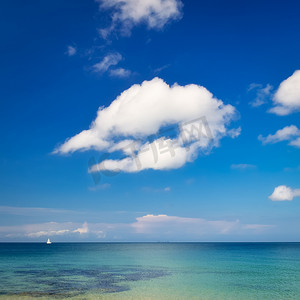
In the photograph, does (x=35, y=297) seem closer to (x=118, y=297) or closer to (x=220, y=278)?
(x=118, y=297)

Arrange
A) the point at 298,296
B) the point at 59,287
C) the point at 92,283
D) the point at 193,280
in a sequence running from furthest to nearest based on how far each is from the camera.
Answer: the point at 193,280, the point at 92,283, the point at 59,287, the point at 298,296

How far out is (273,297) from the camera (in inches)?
1015

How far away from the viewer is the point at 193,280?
34156 millimetres

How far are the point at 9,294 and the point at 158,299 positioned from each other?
510 inches

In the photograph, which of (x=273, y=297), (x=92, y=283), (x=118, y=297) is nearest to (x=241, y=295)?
(x=273, y=297)

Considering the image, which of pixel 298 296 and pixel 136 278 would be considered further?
pixel 136 278

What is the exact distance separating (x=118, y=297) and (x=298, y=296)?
16093 mm

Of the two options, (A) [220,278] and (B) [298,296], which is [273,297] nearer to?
(B) [298,296]

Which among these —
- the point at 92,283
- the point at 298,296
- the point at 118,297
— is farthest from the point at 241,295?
the point at 92,283

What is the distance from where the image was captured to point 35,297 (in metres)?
24.3

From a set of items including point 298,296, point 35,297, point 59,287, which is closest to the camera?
point 35,297

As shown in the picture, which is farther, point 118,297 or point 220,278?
point 220,278

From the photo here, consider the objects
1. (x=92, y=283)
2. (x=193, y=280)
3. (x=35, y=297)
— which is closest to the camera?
(x=35, y=297)

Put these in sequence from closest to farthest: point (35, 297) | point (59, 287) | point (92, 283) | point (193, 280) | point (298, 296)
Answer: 1. point (35, 297)
2. point (298, 296)
3. point (59, 287)
4. point (92, 283)
5. point (193, 280)
